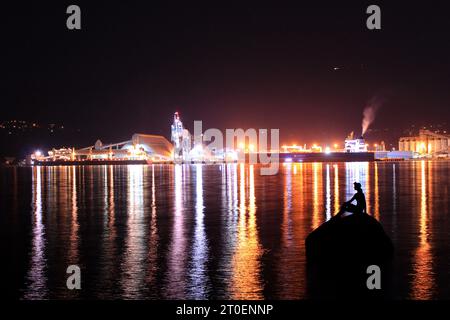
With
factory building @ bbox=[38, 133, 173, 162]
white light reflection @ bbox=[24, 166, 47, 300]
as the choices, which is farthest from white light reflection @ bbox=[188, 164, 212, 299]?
factory building @ bbox=[38, 133, 173, 162]

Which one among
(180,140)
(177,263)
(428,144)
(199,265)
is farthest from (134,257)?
(428,144)

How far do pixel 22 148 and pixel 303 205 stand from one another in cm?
16391

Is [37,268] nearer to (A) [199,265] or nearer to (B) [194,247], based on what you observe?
(A) [199,265]

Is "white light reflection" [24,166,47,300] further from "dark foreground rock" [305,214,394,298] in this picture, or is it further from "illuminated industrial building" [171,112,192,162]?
"illuminated industrial building" [171,112,192,162]

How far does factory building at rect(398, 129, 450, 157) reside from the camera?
584ft

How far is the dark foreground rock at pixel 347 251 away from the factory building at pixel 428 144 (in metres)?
169

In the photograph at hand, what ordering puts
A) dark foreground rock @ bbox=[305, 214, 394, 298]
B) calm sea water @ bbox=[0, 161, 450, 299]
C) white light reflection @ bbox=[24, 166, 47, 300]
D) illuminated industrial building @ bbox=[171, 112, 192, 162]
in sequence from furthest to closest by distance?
illuminated industrial building @ bbox=[171, 112, 192, 162] → dark foreground rock @ bbox=[305, 214, 394, 298] → calm sea water @ bbox=[0, 161, 450, 299] → white light reflection @ bbox=[24, 166, 47, 300]

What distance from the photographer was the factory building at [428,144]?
17811 cm

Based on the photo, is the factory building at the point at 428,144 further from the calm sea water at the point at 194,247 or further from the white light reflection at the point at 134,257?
the white light reflection at the point at 134,257

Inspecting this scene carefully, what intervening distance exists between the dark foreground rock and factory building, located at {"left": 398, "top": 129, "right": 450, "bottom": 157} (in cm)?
16901

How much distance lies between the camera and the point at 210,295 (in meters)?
8.78

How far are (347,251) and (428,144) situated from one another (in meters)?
184

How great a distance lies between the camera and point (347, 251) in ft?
35.0
